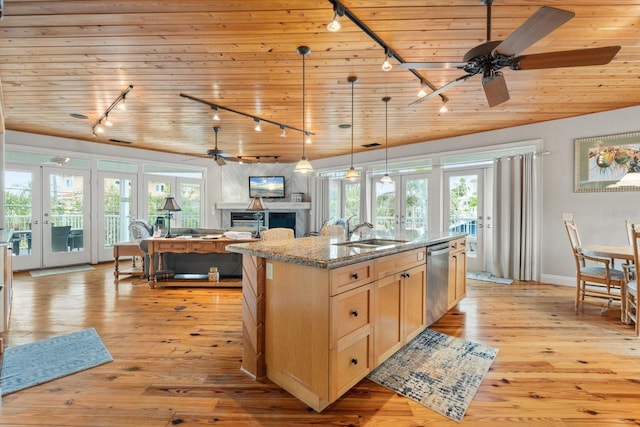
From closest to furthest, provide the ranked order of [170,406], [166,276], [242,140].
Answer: [170,406] → [166,276] → [242,140]

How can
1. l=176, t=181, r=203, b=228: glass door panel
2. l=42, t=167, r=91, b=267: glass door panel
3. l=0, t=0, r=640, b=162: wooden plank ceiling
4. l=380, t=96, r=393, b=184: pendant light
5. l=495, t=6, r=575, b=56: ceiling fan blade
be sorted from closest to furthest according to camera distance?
l=495, t=6, r=575, b=56: ceiling fan blade
l=0, t=0, r=640, b=162: wooden plank ceiling
l=380, t=96, r=393, b=184: pendant light
l=42, t=167, r=91, b=267: glass door panel
l=176, t=181, r=203, b=228: glass door panel

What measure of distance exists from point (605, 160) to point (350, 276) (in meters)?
4.69

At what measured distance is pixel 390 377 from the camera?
2160 mm

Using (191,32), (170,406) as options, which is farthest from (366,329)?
(191,32)

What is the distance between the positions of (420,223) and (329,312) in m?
5.14

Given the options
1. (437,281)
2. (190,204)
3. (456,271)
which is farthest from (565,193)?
(190,204)

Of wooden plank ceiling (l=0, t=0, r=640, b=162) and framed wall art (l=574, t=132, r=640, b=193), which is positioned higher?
wooden plank ceiling (l=0, t=0, r=640, b=162)

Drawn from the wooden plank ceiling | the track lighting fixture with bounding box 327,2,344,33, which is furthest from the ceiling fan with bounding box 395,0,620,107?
the track lighting fixture with bounding box 327,2,344,33

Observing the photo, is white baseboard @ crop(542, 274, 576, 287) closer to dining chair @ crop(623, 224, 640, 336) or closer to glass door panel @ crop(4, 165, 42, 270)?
dining chair @ crop(623, 224, 640, 336)

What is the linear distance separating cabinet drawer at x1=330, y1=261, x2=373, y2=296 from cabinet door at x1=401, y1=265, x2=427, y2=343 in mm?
512

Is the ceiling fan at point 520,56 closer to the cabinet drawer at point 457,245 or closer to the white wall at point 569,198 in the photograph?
the cabinet drawer at point 457,245

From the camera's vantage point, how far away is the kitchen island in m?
1.75

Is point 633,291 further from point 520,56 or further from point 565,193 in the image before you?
point 520,56

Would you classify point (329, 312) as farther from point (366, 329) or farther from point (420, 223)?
point (420, 223)
